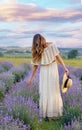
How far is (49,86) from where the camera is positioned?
25.2 feet

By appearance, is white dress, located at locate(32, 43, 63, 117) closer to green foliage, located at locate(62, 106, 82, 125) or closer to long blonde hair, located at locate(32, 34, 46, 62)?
long blonde hair, located at locate(32, 34, 46, 62)

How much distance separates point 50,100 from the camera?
25.5 ft

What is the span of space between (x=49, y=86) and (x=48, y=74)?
9.6 inches

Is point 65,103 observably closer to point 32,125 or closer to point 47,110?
point 47,110

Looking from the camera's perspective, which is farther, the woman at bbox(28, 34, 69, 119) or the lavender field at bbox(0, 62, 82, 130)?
the woman at bbox(28, 34, 69, 119)

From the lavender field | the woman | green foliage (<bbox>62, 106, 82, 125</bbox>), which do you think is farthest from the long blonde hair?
green foliage (<bbox>62, 106, 82, 125</bbox>)

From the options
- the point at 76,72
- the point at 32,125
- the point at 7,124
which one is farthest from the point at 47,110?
the point at 76,72

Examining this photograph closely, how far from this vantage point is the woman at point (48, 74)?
24.6ft

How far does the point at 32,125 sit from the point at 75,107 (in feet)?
3.13

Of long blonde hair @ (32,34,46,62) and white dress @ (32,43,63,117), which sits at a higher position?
long blonde hair @ (32,34,46,62)

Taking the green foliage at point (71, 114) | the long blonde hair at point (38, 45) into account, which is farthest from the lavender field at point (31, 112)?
the long blonde hair at point (38, 45)

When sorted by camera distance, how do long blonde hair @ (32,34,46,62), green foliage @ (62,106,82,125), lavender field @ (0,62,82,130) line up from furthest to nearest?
1. long blonde hair @ (32,34,46,62)
2. green foliage @ (62,106,82,125)
3. lavender field @ (0,62,82,130)

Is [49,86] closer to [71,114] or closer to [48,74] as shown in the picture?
[48,74]

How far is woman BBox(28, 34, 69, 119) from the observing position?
24.6ft
